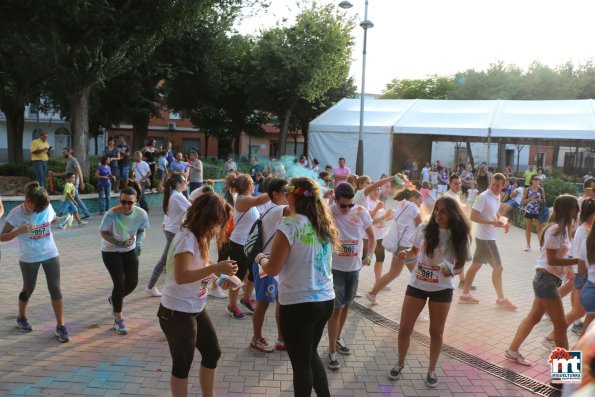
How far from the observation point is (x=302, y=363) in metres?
3.09

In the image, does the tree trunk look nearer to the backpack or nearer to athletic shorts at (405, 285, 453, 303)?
the backpack

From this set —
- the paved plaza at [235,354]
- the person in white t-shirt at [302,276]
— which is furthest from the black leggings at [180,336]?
the paved plaza at [235,354]

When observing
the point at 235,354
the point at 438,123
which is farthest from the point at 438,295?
the point at 438,123

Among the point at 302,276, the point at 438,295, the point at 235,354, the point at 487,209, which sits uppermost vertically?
the point at 487,209

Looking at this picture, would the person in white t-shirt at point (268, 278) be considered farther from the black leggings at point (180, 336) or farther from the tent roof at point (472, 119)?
the tent roof at point (472, 119)

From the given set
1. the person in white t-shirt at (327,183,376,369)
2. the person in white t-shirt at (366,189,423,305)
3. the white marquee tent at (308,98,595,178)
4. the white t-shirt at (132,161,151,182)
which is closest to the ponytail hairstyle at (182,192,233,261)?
the person in white t-shirt at (327,183,376,369)

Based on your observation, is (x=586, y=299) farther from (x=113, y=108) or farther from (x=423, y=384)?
(x=113, y=108)

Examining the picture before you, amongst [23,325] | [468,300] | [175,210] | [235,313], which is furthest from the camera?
[468,300]

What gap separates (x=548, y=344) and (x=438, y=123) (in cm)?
1743

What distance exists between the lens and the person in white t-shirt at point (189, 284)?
311 cm

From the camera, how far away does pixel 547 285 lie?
14.1 ft

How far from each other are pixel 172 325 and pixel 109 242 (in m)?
1.97

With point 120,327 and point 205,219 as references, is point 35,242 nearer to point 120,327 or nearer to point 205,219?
point 120,327

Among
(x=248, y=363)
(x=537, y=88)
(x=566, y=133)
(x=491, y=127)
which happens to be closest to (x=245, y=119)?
(x=491, y=127)
